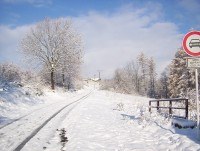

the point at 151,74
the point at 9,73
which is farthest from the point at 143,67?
the point at 9,73

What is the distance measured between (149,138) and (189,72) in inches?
1501

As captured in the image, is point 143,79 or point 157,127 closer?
point 157,127

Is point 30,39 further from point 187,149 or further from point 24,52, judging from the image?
point 187,149

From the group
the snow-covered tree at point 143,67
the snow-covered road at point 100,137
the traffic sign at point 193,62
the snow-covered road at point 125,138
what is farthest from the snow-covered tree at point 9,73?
the snow-covered tree at point 143,67

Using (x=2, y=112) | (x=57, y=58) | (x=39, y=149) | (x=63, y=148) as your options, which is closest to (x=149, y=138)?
(x=63, y=148)

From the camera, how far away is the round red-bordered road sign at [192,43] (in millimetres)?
8484

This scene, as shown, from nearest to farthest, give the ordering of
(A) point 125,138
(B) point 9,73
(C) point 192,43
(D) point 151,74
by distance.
→ (C) point 192,43 < (A) point 125,138 < (B) point 9,73 < (D) point 151,74

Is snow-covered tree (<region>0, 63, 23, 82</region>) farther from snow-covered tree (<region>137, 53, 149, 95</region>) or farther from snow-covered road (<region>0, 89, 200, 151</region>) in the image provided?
snow-covered tree (<region>137, 53, 149, 95</region>)

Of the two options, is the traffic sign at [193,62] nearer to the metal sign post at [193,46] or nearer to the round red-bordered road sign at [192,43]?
the metal sign post at [193,46]

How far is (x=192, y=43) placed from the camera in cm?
854

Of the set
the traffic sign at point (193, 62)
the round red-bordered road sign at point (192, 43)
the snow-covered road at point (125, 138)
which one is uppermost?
the round red-bordered road sign at point (192, 43)

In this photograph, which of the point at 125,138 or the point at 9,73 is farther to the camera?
the point at 9,73

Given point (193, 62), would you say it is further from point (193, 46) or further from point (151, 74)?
point (151, 74)

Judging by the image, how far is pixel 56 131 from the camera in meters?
10.6
